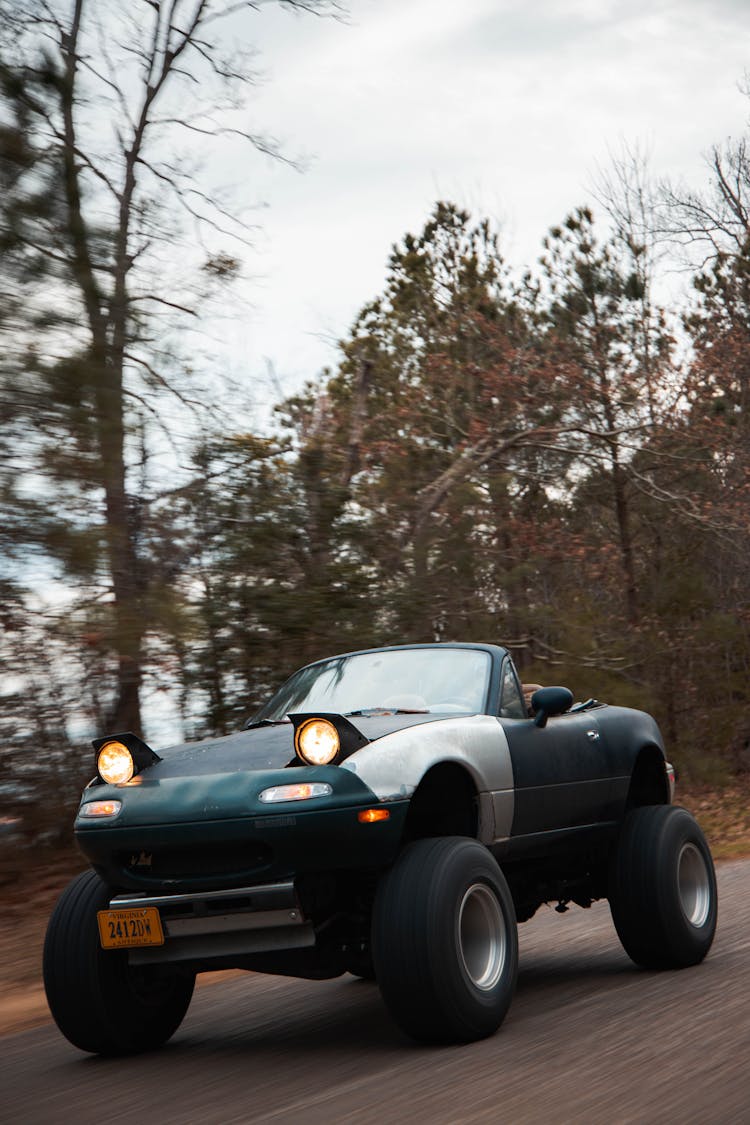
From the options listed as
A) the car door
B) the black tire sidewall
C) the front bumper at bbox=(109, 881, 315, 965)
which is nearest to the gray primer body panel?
the car door

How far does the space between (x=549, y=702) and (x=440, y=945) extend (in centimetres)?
169

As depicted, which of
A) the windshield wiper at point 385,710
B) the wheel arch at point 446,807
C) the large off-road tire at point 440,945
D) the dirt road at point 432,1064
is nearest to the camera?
the dirt road at point 432,1064

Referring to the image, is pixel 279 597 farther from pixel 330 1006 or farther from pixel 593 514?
pixel 593 514

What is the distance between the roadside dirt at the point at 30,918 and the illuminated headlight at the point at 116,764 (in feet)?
6.80

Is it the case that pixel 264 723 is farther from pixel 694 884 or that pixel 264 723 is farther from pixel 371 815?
pixel 694 884

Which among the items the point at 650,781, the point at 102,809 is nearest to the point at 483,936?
the point at 102,809

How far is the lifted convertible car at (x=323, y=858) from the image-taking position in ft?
16.2

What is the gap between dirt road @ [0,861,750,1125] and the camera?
4.12m

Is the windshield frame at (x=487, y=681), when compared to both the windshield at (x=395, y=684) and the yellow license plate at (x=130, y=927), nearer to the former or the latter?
the windshield at (x=395, y=684)

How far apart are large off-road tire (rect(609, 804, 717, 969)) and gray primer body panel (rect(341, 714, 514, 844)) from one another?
1.07 meters

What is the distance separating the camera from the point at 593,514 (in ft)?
76.4

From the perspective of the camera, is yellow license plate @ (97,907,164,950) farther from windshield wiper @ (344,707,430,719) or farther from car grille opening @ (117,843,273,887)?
windshield wiper @ (344,707,430,719)

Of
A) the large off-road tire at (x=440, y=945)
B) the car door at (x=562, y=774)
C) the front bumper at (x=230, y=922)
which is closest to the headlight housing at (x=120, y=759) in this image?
the front bumper at (x=230, y=922)

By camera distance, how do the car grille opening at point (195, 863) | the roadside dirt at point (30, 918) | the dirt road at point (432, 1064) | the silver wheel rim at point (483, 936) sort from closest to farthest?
1. the dirt road at point (432, 1064)
2. the car grille opening at point (195, 863)
3. the silver wheel rim at point (483, 936)
4. the roadside dirt at point (30, 918)
